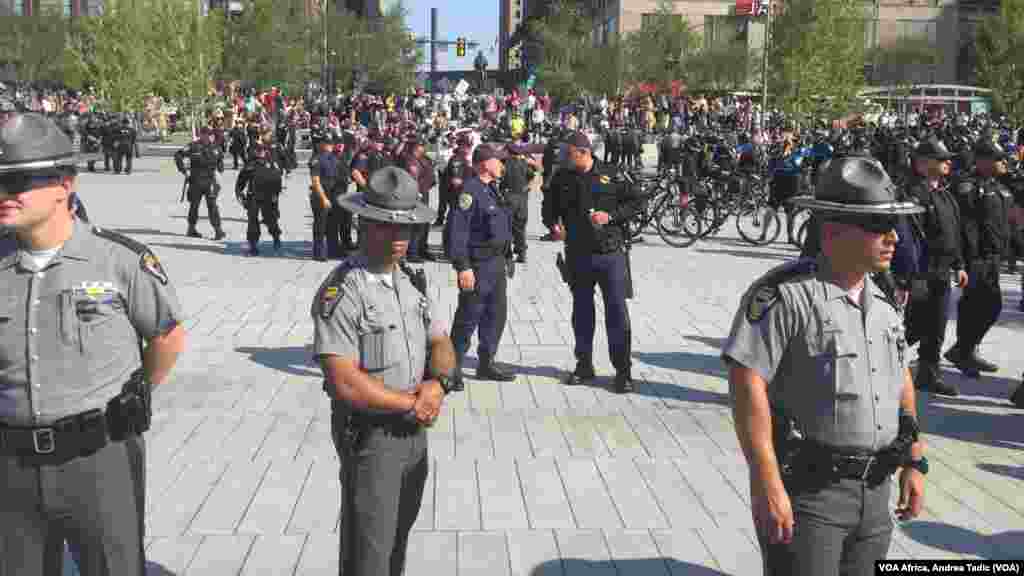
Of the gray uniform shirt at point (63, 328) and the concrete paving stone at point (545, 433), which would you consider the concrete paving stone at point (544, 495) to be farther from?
the gray uniform shirt at point (63, 328)

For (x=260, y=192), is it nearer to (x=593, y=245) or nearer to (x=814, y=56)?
(x=593, y=245)

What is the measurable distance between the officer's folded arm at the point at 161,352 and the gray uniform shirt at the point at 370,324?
48cm

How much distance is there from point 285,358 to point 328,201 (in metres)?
6.92

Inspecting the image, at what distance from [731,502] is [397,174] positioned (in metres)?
2.99

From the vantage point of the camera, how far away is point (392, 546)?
4180 millimetres

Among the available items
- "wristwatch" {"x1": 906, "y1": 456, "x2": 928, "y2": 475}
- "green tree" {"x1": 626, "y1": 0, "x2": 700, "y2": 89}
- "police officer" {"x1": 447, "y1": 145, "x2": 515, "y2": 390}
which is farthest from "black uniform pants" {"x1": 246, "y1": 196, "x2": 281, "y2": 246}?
"green tree" {"x1": 626, "y1": 0, "x2": 700, "y2": 89}

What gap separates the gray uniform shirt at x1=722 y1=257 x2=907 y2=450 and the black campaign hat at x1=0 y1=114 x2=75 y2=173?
2175mm

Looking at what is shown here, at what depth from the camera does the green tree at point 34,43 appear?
253 feet

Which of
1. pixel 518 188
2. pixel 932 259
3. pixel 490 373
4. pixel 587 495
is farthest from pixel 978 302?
pixel 518 188

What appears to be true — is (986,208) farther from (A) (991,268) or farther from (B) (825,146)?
(B) (825,146)

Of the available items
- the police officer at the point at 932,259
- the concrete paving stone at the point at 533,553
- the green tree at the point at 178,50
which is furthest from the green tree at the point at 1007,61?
the concrete paving stone at the point at 533,553

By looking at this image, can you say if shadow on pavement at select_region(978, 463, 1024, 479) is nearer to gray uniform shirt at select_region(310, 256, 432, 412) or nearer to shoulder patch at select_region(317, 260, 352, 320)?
gray uniform shirt at select_region(310, 256, 432, 412)

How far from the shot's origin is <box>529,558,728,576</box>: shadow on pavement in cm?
536

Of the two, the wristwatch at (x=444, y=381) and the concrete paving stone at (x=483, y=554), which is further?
the concrete paving stone at (x=483, y=554)
